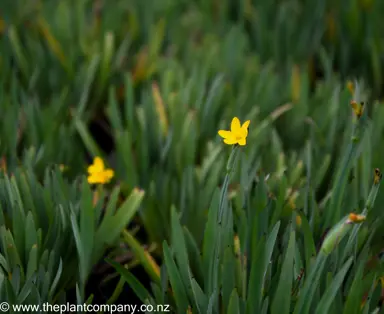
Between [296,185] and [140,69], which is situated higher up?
[140,69]

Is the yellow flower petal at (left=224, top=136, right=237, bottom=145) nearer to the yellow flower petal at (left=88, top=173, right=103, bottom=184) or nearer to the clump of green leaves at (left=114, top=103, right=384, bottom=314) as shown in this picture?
the clump of green leaves at (left=114, top=103, right=384, bottom=314)

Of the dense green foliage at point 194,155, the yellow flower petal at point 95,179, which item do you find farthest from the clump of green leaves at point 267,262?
the yellow flower petal at point 95,179

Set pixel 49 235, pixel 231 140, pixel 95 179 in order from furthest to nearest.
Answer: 1. pixel 95 179
2. pixel 49 235
3. pixel 231 140

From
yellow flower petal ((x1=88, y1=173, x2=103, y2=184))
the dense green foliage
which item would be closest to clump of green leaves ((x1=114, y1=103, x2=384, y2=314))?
the dense green foliage

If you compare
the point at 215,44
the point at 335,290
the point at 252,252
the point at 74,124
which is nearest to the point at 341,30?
the point at 215,44

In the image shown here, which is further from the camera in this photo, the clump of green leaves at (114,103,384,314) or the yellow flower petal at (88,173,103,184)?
the yellow flower petal at (88,173,103,184)

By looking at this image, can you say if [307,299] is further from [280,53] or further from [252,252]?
[280,53]

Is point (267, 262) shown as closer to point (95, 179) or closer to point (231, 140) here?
point (231, 140)

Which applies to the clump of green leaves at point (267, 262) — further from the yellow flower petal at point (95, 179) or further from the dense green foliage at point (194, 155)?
the yellow flower petal at point (95, 179)

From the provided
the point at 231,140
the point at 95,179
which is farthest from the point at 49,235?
the point at 231,140
